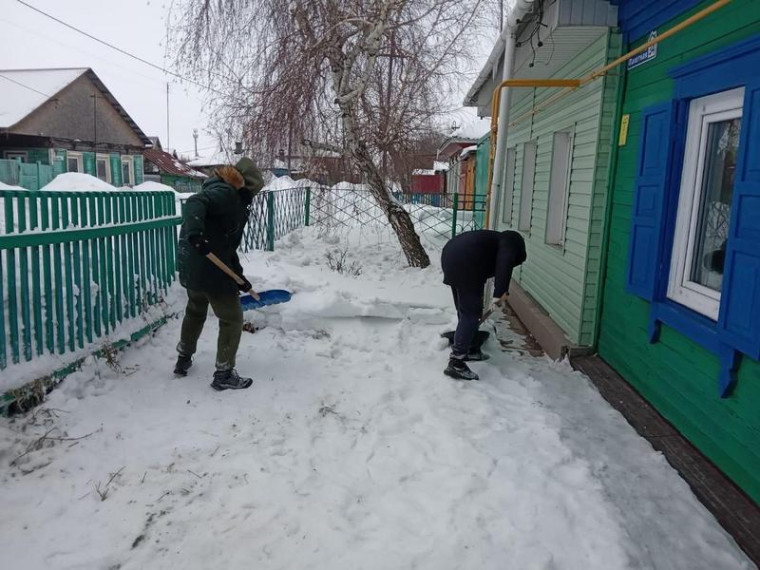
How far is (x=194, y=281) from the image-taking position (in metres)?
3.57

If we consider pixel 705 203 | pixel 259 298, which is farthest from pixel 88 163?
pixel 705 203

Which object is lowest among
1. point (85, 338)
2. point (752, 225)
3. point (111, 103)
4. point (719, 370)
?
point (85, 338)

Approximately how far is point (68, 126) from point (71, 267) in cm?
2652

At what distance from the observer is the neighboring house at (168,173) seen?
30439 millimetres

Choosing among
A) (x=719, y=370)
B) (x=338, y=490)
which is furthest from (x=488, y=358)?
(x=338, y=490)

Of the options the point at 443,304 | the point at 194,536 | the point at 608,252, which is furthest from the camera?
the point at 443,304

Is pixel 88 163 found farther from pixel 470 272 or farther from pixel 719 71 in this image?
pixel 719 71

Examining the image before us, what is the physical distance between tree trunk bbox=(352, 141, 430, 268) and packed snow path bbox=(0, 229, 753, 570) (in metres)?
4.36

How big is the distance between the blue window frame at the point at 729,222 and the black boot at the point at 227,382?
8.96 feet

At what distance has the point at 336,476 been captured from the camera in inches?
108

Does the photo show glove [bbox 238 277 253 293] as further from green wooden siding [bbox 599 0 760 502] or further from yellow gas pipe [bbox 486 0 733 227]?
yellow gas pipe [bbox 486 0 733 227]

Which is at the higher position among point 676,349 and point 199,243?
point 199,243

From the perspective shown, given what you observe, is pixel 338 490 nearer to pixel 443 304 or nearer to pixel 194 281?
pixel 194 281

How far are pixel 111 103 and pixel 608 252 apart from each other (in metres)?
30.4
